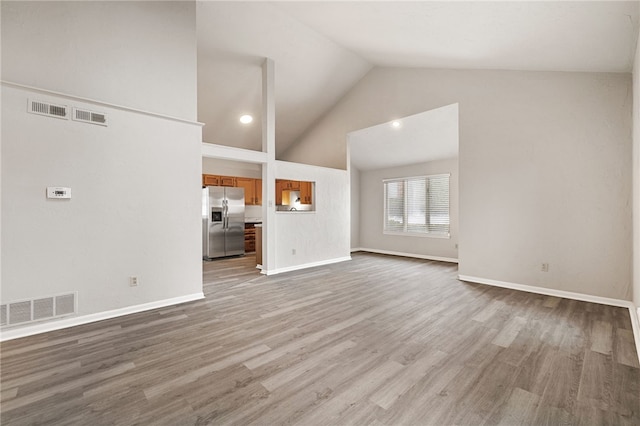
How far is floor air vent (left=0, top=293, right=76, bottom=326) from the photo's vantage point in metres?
2.62

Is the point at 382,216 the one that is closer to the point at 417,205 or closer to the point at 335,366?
the point at 417,205

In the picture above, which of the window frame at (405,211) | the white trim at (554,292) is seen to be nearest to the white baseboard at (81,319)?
the white trim at (554,292)

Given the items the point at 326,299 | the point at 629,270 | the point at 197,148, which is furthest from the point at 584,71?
the point at 197,148

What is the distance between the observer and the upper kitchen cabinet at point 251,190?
25.7 ft

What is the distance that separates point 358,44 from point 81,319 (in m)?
5.60

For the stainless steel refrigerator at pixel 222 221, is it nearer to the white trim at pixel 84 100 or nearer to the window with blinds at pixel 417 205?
the white trim at pixel 84 100

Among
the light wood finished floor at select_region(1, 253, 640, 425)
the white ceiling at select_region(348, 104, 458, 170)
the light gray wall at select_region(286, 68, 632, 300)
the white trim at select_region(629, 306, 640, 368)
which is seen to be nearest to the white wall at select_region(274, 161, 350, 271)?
the white ceiling at select_region(348, 104, 458, 170)

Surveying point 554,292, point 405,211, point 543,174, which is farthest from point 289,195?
point 554,292

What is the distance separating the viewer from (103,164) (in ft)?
10.3

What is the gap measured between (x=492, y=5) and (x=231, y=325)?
420cm

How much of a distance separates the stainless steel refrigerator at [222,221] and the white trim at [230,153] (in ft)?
7.53

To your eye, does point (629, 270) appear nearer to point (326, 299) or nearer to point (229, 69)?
point (326, 299)

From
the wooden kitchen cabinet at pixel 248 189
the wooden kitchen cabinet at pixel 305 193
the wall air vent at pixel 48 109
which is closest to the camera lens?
the wall air vent at pixel 48 109

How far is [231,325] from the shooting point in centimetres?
290
